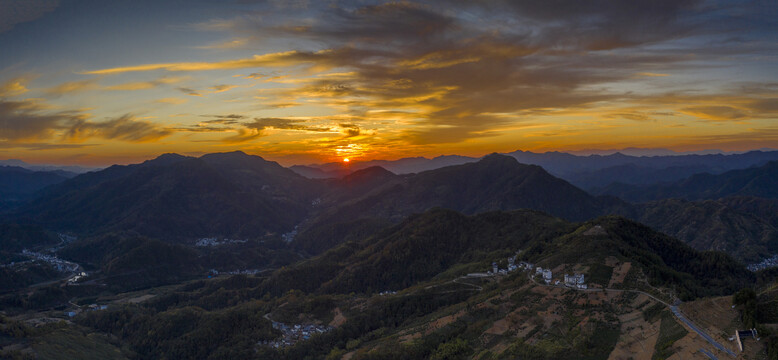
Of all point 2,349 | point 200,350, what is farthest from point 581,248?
point 2,349

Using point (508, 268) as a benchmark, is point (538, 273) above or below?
above

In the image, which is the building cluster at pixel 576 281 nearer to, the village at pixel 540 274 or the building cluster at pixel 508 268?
the village at pixel 540 274

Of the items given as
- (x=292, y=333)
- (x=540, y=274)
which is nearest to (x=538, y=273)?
(x=540, y=274)

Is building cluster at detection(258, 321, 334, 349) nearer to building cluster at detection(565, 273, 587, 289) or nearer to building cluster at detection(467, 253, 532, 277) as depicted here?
building cluster at detection(467, 253, 532, 277)

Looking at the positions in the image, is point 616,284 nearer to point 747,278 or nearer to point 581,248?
point 581,248

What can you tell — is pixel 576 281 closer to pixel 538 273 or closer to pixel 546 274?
pixel 546 274

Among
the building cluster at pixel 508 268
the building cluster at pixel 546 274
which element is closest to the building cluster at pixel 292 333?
the building cluster at pixel 508 268
